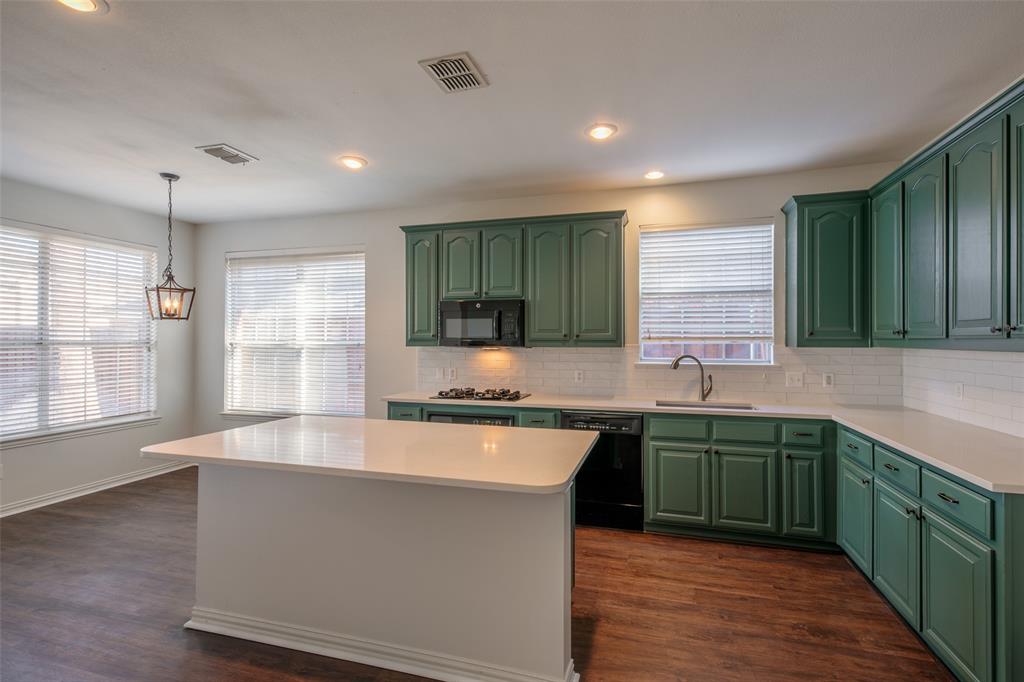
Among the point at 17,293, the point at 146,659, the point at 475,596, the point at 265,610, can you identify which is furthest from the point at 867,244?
the point at 17,293

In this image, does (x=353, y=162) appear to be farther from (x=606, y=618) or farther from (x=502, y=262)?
(x=606, y=618)

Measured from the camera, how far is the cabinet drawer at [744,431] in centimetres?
332

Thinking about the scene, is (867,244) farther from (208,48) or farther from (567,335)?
(208,48)

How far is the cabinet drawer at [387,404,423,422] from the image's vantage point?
4.09m

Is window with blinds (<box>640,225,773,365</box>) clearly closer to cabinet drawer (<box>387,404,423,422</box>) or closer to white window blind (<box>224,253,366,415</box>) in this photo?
cabinet drawer (<box>387,404,423,422</box>)

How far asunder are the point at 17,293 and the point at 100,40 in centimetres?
321

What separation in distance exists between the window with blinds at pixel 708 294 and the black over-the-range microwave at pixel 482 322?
108 centimetres

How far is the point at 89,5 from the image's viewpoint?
6.19 ft

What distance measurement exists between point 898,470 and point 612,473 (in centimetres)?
173

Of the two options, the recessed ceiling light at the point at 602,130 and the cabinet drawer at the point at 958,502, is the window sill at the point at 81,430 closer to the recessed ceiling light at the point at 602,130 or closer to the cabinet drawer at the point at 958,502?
the recessed ceiling light at the point at 602,130

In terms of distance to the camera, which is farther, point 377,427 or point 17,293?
point 17,293

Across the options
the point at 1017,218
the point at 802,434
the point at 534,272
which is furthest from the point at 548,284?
the point at 1017,218

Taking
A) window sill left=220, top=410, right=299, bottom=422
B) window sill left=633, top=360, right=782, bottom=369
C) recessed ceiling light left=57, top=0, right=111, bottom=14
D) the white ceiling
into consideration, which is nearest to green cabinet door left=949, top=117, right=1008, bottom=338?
the white ceiling

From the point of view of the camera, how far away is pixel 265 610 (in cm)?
233
